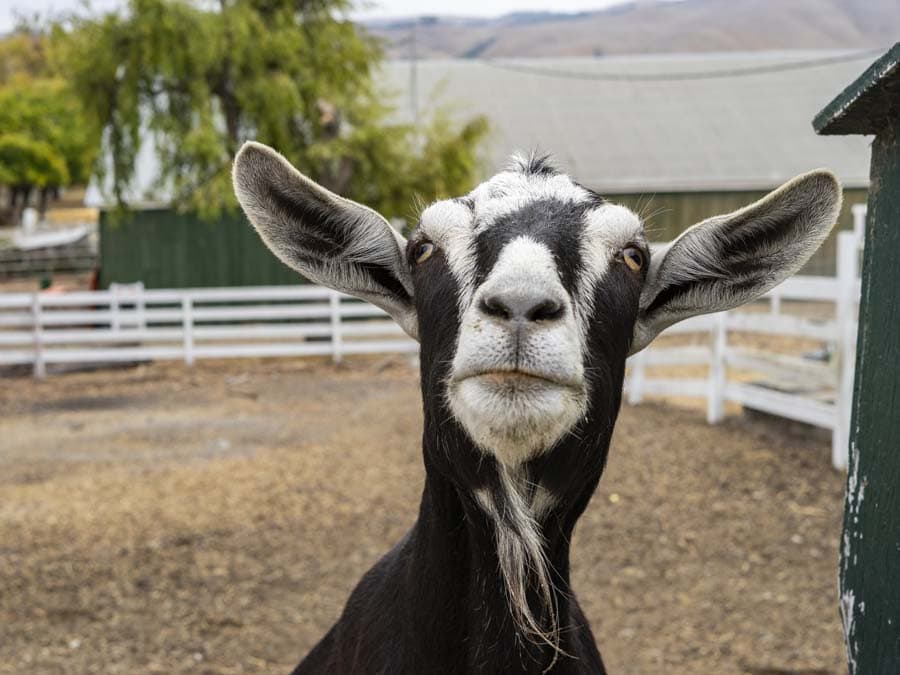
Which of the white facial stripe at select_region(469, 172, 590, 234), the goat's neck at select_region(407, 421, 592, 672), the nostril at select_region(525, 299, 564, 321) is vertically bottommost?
the goat's neck at select_region(407, 421, 592, 672)

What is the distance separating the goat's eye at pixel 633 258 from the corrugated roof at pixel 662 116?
69.3ft

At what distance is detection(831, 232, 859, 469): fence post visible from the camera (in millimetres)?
7652

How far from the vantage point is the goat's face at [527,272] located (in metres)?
1.85

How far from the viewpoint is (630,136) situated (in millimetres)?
26516

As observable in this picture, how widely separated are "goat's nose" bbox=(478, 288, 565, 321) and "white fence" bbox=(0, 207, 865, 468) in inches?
250

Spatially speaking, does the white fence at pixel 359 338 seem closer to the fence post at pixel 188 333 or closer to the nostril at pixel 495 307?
the fence post at pixel 188 333

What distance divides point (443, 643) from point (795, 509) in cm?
545

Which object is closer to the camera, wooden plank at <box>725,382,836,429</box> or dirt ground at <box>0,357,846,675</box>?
dirt ground at <box>0,357,846,675</box>

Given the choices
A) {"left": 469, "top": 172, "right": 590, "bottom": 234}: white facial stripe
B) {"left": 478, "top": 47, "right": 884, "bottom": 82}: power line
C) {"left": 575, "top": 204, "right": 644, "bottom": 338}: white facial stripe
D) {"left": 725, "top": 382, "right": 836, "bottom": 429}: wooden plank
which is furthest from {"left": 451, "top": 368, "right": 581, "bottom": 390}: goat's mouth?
{"left": 478, "top": 47, "right": 884, "bottom": 82}: power line

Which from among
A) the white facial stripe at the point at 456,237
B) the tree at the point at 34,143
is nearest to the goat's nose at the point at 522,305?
the white facial stripe at the point at 456,237

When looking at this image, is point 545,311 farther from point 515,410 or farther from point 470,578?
point 470,578

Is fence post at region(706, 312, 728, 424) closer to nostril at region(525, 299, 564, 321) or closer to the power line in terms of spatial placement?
nostril at region(525, 299, 564, 321)

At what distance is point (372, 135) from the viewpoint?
16.0 metres

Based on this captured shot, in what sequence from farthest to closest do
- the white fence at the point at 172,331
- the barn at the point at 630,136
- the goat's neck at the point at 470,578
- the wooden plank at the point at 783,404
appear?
the barn at the point at 630,136
the white fence at the point at 172,331
the wooden plank at the point at 783,404
the goat's neck at the point at 470,578
